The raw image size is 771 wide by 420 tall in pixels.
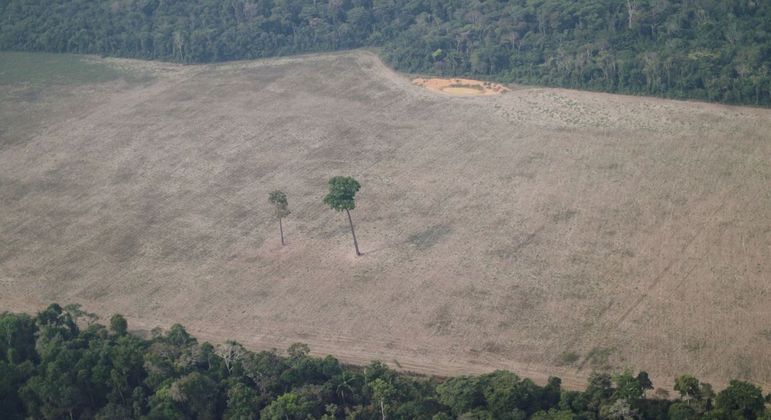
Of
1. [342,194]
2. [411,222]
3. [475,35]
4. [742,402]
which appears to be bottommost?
[411,222]

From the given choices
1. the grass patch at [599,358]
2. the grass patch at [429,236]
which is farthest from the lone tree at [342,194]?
the grass patch at [599,358]

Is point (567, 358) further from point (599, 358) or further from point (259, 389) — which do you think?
point (259, 389)

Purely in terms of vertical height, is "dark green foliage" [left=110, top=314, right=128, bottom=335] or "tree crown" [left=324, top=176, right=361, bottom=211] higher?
"tree crown" [left=324, top=176, right=361, bottom=211]

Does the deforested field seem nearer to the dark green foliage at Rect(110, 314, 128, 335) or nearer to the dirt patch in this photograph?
the dirt patch

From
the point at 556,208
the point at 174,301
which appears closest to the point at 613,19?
the point at 556,208

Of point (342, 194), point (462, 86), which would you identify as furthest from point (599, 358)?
point (462, 86)

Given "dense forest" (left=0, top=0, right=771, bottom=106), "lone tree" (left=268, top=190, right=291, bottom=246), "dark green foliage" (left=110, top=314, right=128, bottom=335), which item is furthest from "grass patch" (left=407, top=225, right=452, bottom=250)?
"dense forest" (left=0, top=0, right=771, bottom=106)

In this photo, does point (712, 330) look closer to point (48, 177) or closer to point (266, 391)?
point (266, 391)
